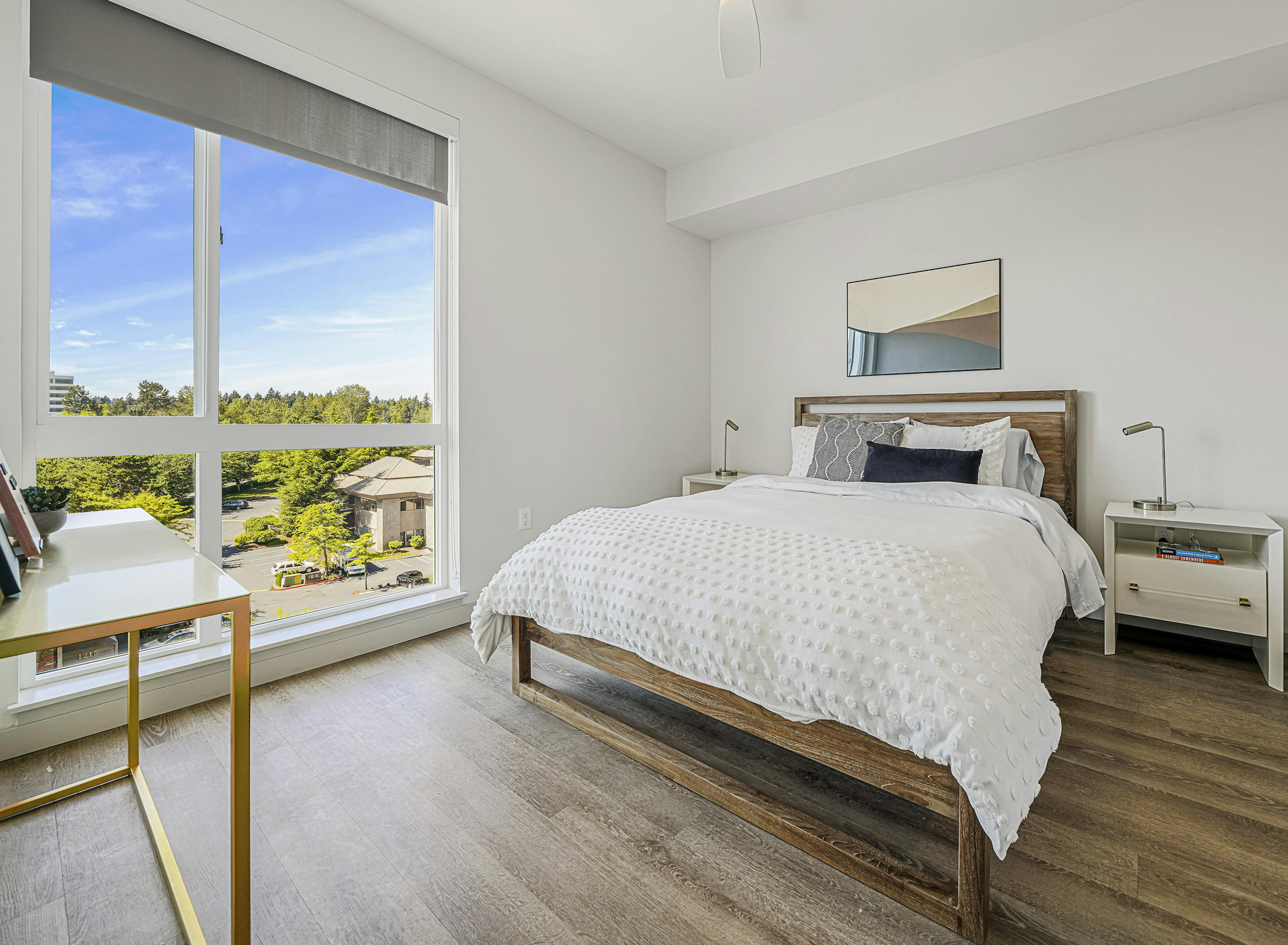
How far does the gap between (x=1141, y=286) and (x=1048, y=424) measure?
75 centimetres

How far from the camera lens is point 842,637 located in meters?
1.37

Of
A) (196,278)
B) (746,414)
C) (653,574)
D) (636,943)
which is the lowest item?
(636,943)

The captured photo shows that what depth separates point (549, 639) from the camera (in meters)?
2.09

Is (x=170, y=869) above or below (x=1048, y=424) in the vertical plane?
below

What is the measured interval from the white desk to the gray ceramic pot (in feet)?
0.21

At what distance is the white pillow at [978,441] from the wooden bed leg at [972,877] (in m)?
2.00

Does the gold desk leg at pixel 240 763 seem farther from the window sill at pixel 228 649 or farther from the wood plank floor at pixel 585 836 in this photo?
the window sill at pixel 228 649

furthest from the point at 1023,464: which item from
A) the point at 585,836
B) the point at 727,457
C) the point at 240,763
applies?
the point at 240,763

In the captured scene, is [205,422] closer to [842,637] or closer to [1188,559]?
[842,637]

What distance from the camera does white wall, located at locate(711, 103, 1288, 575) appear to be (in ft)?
8.73

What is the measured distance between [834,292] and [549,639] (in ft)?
9.70

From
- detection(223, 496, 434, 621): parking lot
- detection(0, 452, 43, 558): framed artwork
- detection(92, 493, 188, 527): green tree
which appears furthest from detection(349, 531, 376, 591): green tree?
detection(0, 452, 43, 558): framed artwork

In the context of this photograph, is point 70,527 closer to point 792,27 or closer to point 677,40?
point 677,40

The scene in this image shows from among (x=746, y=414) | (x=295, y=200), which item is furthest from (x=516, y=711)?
(x=746, y=414)
